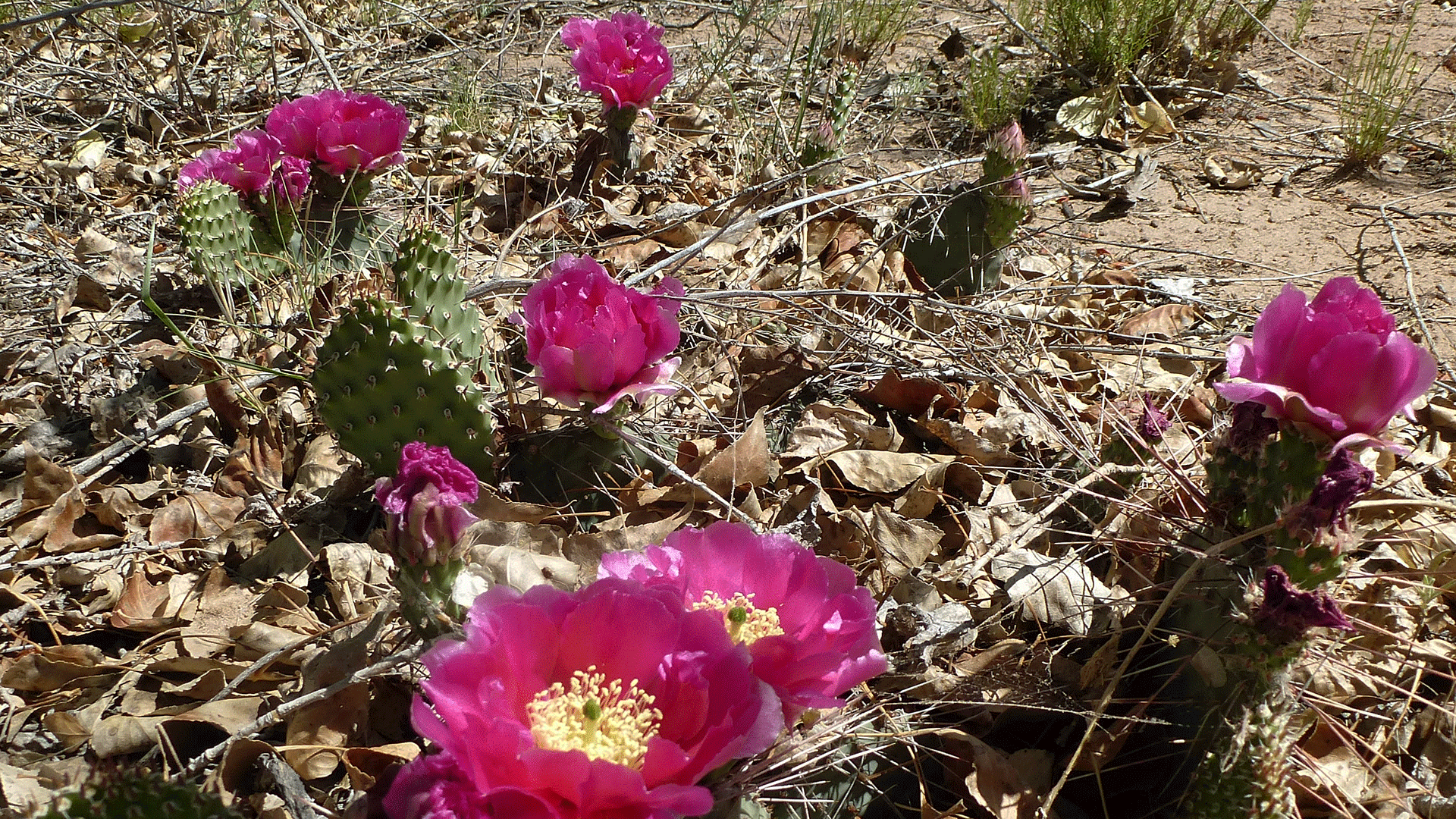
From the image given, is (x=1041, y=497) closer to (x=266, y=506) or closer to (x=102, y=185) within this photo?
(x=266, y=506)

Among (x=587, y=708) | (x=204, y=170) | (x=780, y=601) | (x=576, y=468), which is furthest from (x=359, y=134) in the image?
(x=587, y=708)

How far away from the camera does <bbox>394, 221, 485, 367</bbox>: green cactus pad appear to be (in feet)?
5.67

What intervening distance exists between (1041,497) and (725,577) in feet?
2.75

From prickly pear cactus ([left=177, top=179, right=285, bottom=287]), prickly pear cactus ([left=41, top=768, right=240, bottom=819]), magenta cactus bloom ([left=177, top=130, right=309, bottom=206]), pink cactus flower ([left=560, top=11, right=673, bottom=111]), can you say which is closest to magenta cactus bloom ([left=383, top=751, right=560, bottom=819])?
prickly pear cactus ([left=41, top=768, right=240, bottom=819])

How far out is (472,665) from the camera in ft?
2.80

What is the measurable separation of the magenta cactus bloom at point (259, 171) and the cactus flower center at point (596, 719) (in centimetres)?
165

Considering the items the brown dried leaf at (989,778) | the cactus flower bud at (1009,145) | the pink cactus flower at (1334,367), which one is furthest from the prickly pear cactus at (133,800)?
the cactus flower bud at (1009,145)

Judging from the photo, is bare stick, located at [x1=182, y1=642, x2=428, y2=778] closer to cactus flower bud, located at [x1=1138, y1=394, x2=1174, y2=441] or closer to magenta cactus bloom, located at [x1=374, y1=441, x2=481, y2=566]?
magenta cactus bloom, located at [x1=374, y1=441, x2=481, y2=566]

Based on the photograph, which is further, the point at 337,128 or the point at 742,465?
the point at 337,128

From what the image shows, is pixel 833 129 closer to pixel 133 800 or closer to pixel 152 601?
pixel 152 601

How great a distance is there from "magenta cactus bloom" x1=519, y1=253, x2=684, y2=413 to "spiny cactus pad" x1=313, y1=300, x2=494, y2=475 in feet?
0.47

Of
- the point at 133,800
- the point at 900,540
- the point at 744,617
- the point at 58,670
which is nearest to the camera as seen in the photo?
the point at 133,800

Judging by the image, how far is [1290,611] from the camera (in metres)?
1.01

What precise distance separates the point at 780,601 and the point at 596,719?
268mm
